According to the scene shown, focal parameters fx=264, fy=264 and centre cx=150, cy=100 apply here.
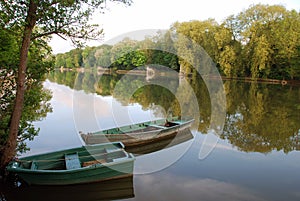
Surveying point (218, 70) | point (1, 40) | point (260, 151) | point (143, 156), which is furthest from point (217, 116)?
point (218, 70)

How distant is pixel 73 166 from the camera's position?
709 centimetres

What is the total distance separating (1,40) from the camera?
667cm

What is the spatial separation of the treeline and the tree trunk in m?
36.7

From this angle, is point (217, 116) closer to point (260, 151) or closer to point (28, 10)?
point (260, 151)

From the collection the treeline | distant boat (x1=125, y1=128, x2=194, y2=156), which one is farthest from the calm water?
the treeline

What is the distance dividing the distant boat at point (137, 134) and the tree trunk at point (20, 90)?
3.37 m

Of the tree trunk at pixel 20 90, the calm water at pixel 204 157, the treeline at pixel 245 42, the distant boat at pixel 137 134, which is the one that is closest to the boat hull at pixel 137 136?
the distant boat at pixel 137 134

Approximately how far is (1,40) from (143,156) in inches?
242

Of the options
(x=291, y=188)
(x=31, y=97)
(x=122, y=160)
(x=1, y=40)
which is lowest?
(x=291, y=188)

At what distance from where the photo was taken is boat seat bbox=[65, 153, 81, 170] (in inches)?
278

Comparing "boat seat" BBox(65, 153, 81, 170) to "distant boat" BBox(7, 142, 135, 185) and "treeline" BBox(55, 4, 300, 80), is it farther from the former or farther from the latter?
"treeline" BBox(55, 4, 300, 80)

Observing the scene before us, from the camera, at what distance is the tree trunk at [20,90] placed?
620cm

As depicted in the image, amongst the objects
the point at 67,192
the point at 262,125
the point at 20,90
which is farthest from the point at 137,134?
the point at 262,125

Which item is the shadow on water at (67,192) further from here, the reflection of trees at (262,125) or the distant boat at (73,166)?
the reflection of trees at (262,125)
